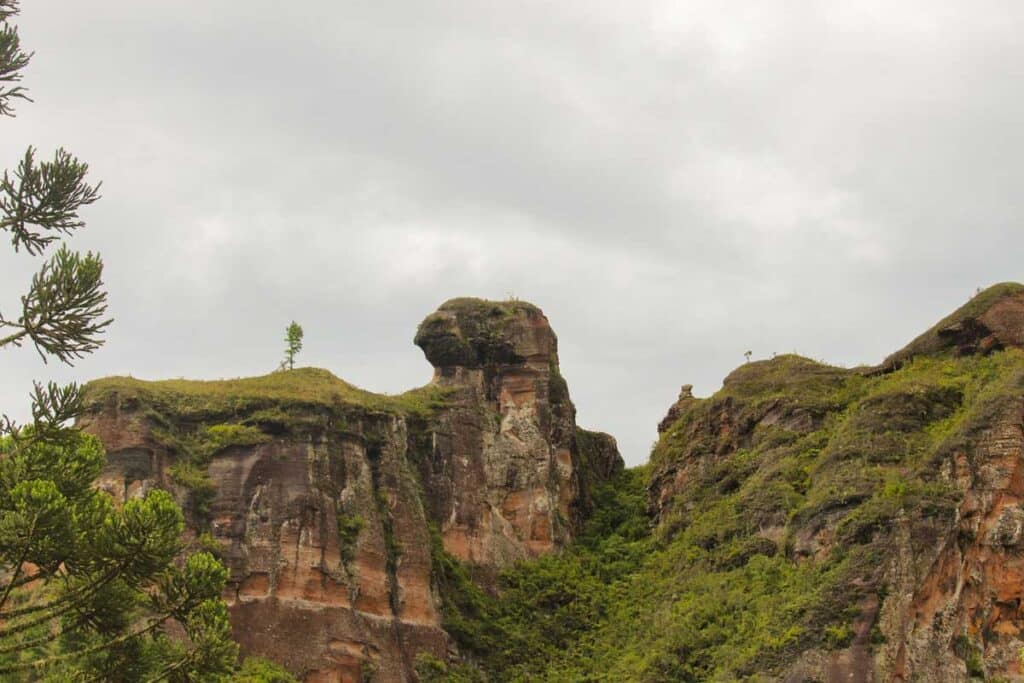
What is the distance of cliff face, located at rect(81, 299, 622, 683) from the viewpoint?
5406cm

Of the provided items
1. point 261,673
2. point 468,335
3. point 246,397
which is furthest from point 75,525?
point 468,335

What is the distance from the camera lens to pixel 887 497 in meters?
49.4

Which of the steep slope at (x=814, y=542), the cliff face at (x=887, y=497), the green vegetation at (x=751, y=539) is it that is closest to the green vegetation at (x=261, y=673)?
the green vegetation at (x=751, y=539)

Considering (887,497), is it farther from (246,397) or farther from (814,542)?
(246,397)

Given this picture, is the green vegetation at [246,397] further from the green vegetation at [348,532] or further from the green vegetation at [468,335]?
the green vegetation at [468,335]

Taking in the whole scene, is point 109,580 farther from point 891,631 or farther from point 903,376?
point 903,376

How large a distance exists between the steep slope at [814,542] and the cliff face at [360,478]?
281 centimetres

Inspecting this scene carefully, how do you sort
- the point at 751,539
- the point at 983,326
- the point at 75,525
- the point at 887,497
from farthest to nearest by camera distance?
1. the point at 983,326
2. the point at 751,539
3. the point at 887,497
4. the point at 75,525

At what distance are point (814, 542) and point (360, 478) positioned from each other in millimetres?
16718

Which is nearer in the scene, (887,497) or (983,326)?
(887,497)

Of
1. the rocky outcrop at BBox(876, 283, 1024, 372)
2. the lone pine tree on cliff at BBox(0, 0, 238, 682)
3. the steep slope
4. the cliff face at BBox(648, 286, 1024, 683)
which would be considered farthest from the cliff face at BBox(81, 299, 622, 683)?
the lone pine tree on cliff at BBox(0, 0, 238, 682)

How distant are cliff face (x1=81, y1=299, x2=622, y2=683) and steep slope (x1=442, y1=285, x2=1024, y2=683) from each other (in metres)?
2.81

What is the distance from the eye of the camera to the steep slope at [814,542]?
151ft

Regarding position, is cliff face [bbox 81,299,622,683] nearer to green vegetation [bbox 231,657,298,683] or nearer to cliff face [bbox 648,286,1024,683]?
green vegetation [bbox 231,657,298,683]
